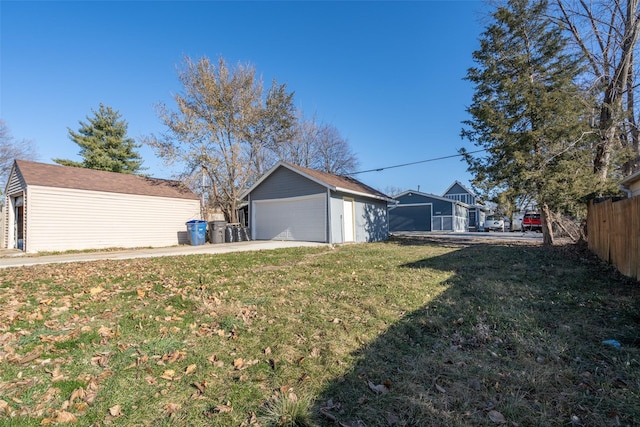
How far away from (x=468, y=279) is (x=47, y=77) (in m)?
16.9

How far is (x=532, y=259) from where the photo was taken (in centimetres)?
837

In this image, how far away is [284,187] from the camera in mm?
15078

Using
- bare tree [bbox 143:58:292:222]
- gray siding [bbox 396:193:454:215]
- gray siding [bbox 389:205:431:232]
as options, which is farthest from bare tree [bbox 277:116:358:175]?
gray siding [bbox 389:205:431:232]

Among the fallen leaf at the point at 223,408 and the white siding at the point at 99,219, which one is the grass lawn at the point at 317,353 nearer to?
the fallen leaf at the point at 223,408

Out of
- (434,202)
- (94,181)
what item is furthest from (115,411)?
(434,202)

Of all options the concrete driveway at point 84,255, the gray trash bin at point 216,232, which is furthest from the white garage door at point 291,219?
the gray trash bin at point 216,232

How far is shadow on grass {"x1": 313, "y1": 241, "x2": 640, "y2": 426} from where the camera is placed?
2.02m

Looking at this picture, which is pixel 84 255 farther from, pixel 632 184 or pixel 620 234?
pixel 632 184

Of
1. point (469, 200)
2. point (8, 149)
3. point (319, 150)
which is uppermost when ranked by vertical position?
point (319, 150)

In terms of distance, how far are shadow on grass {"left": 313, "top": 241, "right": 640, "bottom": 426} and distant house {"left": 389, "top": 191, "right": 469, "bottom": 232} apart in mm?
26316

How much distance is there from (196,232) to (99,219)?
3.85m

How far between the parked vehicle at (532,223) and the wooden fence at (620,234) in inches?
818

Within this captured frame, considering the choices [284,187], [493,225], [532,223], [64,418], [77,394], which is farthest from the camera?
[493,225]

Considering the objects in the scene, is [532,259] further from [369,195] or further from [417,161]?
[417,161]
